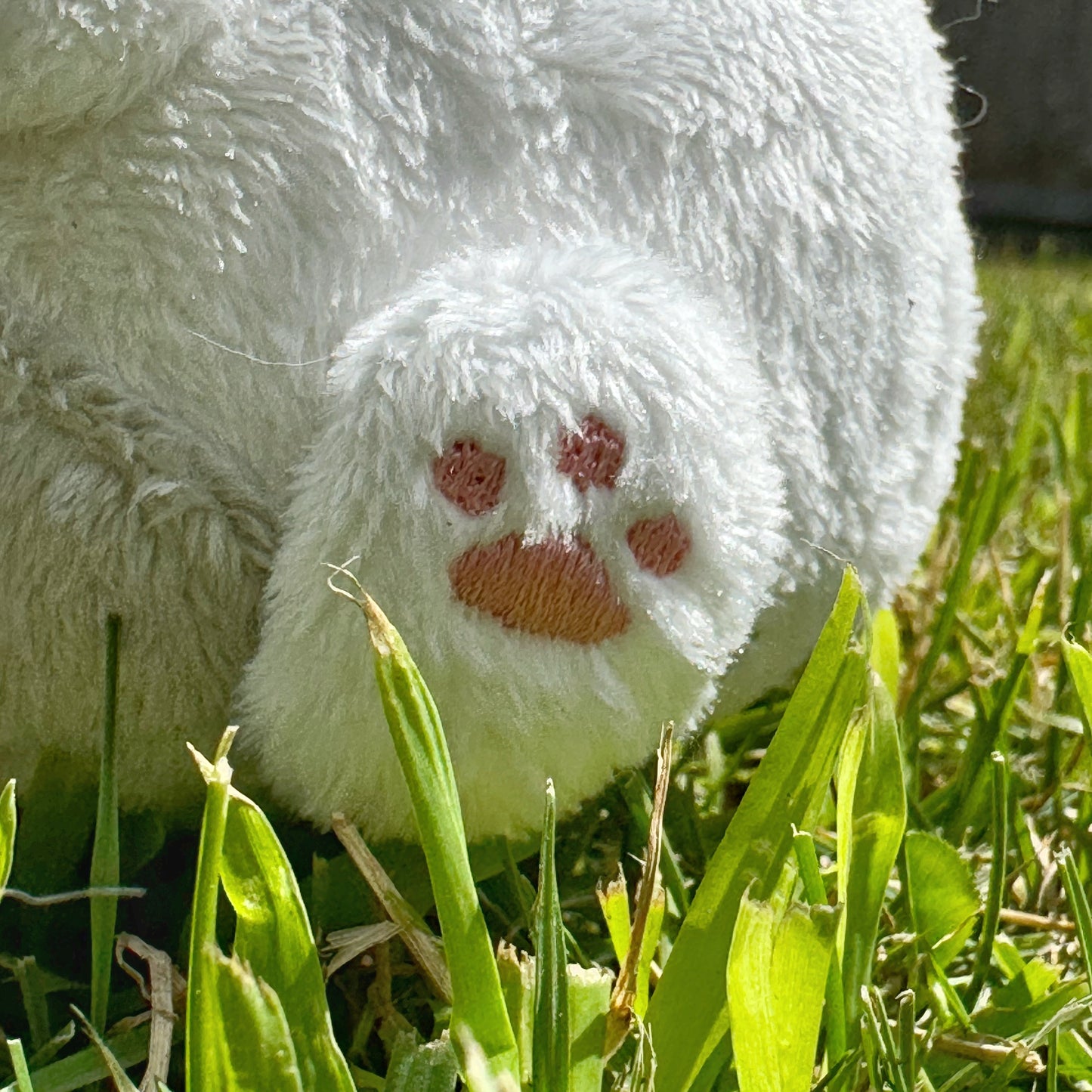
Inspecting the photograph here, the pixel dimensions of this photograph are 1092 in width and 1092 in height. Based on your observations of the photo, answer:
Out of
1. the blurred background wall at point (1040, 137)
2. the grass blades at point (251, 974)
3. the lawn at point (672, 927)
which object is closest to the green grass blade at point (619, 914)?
the lawn at point (672, 927)

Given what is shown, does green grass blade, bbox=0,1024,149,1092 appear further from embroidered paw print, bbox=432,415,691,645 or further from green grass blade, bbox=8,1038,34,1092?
embroidered paw print, bbox=432,415,691,645

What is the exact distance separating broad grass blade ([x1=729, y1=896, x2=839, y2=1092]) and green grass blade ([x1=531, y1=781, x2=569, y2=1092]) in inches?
2.1

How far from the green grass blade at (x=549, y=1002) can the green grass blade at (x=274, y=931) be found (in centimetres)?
6

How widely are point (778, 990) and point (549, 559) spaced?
0.50 ft

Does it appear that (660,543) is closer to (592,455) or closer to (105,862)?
(592,455)

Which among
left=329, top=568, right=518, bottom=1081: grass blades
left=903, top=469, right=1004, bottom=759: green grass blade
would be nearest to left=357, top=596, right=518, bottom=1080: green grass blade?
left=329, top=568, right=518, bottom=1081: grass blades

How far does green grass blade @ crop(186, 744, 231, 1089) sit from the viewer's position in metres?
0.40

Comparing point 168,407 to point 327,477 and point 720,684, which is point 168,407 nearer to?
point 327,477

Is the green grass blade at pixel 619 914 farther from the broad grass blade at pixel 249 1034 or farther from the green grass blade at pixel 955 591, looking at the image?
the green grass blade at pixel 955 591

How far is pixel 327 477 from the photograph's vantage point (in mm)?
452

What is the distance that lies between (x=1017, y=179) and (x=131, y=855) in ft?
9.45

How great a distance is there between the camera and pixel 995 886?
57 cm

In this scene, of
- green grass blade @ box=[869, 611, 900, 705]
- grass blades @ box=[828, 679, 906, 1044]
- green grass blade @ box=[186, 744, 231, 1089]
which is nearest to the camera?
green grass blade @ box=[186, 744, 231, 1089]

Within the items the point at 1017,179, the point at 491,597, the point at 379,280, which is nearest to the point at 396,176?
the point at 379,280
